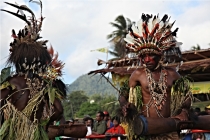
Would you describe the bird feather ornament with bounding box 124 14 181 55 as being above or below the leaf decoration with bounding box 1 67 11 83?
above

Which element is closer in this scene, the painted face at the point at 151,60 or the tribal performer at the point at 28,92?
the tribal performer at the point at 28,92

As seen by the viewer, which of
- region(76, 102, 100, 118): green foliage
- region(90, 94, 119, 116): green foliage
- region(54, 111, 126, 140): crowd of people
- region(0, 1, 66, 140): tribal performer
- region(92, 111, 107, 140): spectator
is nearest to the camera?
region(0, 1, 66, 140): tribal performer

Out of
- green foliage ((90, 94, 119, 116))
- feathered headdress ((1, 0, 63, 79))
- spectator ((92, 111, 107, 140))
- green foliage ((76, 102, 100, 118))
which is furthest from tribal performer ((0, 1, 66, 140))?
green foliage ((76, 102, 100, 118))

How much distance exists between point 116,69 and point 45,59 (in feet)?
22.4

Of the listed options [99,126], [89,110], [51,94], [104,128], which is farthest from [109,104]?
[89,110]

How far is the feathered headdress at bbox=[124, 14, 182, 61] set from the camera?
15.9 ft

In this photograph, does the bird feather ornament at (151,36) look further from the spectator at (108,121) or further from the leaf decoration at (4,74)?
the spectator at (108,121)

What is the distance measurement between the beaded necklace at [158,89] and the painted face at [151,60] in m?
0.09

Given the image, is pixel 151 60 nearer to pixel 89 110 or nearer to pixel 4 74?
pixel 4 74

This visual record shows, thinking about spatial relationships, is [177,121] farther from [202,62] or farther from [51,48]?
[202,62]

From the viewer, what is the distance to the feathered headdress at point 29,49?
4598 mm

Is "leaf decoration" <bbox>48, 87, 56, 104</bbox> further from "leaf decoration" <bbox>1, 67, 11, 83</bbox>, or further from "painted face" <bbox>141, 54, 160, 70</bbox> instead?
"painted face" <bbox>141, 54, 160, 70</bbox>

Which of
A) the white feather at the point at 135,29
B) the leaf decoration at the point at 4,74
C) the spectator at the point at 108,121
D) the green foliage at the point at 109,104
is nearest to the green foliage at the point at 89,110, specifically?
the green foliage at the point at 109,104

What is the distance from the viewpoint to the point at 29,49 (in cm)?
467
